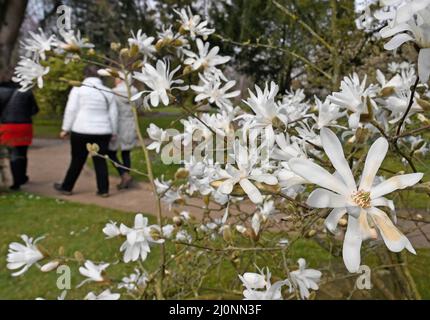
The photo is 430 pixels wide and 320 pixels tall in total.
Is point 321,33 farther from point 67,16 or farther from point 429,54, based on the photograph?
point 429,54

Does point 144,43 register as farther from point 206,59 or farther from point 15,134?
point 15,134

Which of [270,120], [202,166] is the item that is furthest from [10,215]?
[270,120]

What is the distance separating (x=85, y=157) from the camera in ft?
15.8

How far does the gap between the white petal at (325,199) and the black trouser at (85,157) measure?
4.25 meters

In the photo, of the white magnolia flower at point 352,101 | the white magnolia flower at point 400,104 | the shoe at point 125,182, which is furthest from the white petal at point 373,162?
the shoe at point 125,182

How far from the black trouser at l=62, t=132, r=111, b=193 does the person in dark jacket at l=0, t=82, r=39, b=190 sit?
2.24 feet

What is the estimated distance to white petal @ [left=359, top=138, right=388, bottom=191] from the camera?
2.09 feet

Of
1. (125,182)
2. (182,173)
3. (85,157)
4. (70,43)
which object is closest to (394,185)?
(182,173)

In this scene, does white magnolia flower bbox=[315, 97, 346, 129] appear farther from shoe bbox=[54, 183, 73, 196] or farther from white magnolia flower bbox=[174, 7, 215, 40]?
shoe bbox=[54, 183, 73, 196]

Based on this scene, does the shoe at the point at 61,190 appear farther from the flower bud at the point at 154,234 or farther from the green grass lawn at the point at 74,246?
the flower bud at the point at 154,234

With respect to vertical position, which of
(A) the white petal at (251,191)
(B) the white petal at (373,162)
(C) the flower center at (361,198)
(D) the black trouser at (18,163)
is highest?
(B) the white petal at (373,162)

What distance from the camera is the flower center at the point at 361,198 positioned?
620 millimetres

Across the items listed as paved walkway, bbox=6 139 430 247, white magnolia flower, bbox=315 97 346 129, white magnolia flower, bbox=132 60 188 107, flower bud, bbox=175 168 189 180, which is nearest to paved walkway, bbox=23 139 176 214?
paved walkway, bbox=6 139 430 247
